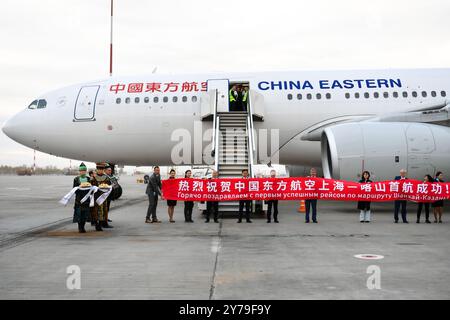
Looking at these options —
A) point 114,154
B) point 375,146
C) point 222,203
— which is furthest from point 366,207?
point 114,154

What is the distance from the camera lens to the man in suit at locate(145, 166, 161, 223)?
1247 centimetres

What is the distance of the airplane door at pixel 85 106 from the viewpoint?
18219mm

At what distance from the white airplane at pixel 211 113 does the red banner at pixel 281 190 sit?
3017 mm

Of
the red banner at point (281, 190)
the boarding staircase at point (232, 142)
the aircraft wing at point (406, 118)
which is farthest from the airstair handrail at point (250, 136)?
the aircraft wing at point (406, 118)

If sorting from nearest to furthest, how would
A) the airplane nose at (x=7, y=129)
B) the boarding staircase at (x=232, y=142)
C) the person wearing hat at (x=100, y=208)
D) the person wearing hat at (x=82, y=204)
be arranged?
the person wearing hat at (x=82, y=204), the person wearing hat at (x=100, y=208), the boarding staircase at (x=232, y=142), the airplane nose at (x=7, y=129)

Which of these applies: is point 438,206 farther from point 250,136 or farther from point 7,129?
point 7,129

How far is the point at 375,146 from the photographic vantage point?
46.2 ft

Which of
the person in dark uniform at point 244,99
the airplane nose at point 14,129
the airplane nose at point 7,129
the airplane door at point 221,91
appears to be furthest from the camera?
the airplane nose at point 7,129

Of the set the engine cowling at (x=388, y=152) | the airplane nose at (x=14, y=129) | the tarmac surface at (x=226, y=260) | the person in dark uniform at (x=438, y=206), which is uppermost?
the airplane nose at (x=14, y=129)

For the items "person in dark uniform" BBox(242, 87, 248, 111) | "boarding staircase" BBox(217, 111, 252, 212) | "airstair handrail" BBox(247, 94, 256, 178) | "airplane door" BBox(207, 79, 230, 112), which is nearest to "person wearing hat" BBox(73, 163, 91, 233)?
"boarding staircase" BBox(217, 111, 252, 212)

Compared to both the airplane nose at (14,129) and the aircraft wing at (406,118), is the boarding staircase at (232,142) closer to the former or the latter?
the aircraft wing at (406,118)
